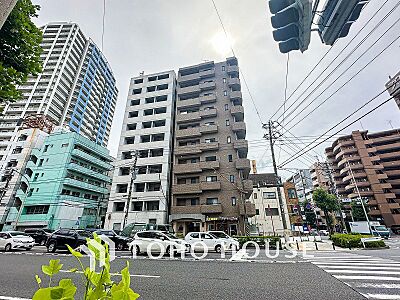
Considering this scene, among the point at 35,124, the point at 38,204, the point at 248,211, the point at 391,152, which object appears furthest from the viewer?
the point at 391,152

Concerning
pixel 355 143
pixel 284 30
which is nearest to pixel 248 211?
pixel 284 30

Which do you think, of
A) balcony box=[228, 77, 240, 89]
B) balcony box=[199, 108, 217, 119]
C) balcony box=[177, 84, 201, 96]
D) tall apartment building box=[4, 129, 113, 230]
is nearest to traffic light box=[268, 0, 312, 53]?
balcony box=[199, 108, 217, 119]

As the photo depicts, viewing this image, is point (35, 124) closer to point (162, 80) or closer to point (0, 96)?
point (162, 80)

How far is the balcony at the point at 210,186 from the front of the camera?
27719 mm

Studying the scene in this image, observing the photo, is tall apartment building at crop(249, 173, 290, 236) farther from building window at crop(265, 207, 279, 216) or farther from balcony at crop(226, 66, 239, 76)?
balcony at crop(226, 66, 239, 76)

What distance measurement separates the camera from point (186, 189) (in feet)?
93.3

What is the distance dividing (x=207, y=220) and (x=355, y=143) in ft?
149

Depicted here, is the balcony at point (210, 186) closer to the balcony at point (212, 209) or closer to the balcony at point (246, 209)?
the balcony at point (212, 209)

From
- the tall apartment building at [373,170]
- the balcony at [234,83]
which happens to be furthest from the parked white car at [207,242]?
the tall apartment building at [373,170]

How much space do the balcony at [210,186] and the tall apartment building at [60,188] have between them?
2055 centimetres

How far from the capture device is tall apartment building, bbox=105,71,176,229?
96.1 feet

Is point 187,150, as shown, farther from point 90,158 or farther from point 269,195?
point 269,195

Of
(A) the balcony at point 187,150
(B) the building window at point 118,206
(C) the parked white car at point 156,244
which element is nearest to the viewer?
(C) the parked white car at point 156,244

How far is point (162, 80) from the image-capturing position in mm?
39562
